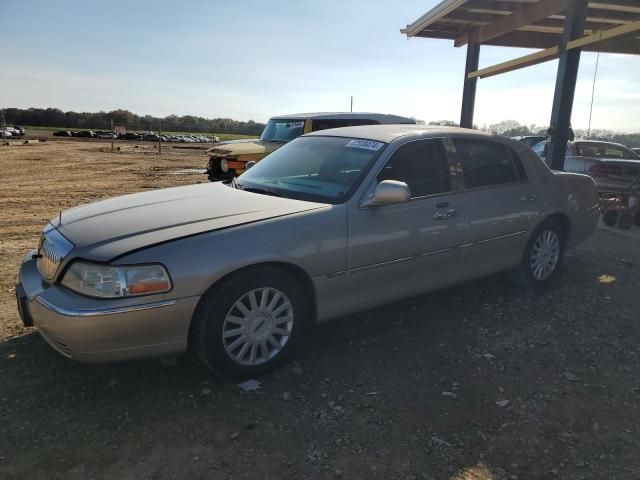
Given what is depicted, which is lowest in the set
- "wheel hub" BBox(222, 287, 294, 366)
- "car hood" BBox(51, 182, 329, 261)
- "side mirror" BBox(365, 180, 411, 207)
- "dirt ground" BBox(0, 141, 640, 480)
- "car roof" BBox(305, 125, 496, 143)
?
"dirt ground" BBox(0, 141, 640, 480)

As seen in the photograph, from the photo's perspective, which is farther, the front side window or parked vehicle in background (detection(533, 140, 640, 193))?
the front side window

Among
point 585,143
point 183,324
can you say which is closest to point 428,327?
point 183,324

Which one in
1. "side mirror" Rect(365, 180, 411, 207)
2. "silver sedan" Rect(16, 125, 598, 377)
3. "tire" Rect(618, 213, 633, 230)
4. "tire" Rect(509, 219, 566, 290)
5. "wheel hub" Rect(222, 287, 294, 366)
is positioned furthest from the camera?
"tire" Rect(618, 213, 633, 230)

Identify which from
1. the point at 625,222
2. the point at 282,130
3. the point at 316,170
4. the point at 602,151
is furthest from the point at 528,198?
the point at 602,151

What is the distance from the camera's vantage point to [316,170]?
13.0ft

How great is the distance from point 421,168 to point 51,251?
2.72 m

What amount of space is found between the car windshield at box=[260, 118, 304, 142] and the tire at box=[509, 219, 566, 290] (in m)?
6.47

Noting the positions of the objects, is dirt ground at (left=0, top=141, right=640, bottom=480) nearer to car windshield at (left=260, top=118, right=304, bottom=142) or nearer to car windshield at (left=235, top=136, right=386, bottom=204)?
car windshield at (left=235, top=136, right=386, bottom=204)

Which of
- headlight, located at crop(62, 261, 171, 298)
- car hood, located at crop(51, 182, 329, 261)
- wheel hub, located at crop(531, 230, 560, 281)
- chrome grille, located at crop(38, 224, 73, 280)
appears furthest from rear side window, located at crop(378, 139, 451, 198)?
chrome grille, located at crop(38, 224, 73, 280)

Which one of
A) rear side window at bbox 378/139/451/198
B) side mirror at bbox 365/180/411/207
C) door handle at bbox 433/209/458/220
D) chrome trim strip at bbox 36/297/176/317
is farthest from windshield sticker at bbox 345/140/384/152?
chrome trim strip at bbox 36/297/176/317

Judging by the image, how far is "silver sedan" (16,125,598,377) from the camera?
2725mm

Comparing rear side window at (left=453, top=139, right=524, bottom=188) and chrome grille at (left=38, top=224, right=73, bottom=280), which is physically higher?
rear side window at (left=453, top=139, right=524, bottom=188)

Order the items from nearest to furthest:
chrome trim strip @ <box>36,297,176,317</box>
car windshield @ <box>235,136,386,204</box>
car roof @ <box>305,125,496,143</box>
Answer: chrome trim strip @ <box>36,297,176,317</box> → car windshield @ <box>235,136,386,204</box> → car roof @ <box>305,125,496,143</box>

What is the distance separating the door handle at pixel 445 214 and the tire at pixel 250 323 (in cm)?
127
